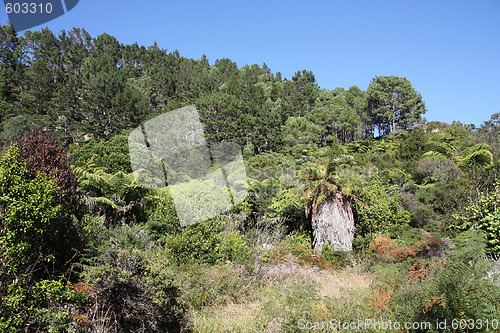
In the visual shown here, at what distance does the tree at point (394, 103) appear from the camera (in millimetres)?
48062

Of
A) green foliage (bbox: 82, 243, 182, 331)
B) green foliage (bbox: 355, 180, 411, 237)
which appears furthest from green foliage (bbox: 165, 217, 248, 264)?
green foliage (bbox: 355, 180, 411, 237)

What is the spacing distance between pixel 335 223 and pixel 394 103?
45477 millimetres

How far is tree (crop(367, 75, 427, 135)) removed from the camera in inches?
1892

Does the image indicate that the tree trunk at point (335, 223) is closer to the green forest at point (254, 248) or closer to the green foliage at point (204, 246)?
the green forest at point (254, 248)

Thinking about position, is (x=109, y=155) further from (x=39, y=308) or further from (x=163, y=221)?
(x=39, y=308)

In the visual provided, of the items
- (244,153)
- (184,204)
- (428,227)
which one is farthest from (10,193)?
(244,153)

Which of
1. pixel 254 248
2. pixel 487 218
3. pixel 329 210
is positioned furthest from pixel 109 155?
pixel 487 218

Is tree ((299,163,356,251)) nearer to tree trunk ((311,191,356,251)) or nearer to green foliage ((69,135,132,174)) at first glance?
tree trunk ((311,191,356,251))

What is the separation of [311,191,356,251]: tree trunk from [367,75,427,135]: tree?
4242cm

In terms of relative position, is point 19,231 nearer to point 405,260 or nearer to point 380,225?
point 405,260

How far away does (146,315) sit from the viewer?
459 cm

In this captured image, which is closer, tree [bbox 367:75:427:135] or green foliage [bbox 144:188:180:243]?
green foliage [bbox 144:188:180:243]

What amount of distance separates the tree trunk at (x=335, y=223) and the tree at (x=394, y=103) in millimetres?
42416

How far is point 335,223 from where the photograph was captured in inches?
399
